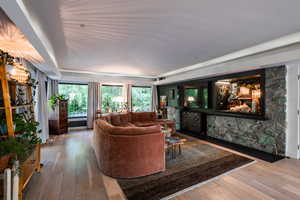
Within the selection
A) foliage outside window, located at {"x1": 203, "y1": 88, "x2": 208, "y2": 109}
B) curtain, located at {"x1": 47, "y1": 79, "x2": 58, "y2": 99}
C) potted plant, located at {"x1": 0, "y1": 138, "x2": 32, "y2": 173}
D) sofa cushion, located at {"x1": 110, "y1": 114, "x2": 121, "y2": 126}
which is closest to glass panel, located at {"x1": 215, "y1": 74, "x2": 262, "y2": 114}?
foliage outside window, located at {"x1": 203, "y1": 88, "x2": 208, "y2": 109}

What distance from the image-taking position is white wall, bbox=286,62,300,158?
3.32 meters

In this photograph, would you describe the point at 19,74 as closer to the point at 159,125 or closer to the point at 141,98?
the point at 159,125

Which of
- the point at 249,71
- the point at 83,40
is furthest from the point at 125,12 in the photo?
the point at 249,71

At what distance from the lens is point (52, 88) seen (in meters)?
5.99

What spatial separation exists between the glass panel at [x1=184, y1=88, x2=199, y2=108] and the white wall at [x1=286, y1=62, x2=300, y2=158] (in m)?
2.75

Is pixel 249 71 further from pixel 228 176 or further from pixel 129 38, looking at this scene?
pixel 129 38

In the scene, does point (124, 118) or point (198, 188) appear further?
point (124, 118)

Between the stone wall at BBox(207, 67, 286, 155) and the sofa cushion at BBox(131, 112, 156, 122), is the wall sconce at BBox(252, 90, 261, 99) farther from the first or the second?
the sofa cushion at BBox(131, 112, 156, 122)

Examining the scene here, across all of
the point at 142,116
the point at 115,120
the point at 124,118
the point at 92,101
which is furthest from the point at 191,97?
the point at 92,101

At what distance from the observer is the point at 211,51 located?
3656 millimetres

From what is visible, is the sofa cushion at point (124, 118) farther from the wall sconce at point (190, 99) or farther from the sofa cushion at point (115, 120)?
the wall sconce at point (190, 99)

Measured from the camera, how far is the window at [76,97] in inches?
263

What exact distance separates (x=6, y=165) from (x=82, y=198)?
1.06 metres

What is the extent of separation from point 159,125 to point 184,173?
1030 millimetres
